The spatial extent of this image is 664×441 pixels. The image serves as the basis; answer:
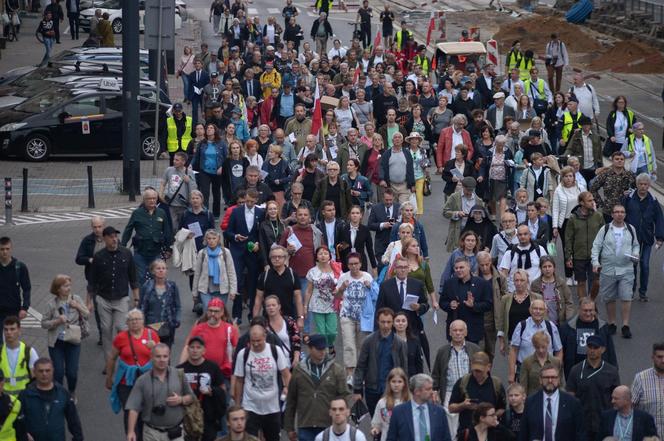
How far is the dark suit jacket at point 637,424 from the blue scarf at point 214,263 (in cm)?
534

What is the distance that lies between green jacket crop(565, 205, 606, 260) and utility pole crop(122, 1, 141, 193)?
10.2m

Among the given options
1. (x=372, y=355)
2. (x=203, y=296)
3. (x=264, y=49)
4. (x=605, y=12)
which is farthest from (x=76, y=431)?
(x=605, y=12)

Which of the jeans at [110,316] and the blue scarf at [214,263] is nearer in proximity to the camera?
the jeans at [110,316]

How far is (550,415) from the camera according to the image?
12.6 m

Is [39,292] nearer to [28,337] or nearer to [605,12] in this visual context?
[28,337]

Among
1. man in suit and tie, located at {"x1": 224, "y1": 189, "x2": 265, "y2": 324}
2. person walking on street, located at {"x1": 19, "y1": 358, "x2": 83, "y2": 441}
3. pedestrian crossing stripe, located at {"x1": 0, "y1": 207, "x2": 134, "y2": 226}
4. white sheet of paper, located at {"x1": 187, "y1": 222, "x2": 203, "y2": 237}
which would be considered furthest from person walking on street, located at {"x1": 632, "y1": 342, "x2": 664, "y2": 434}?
pedestrian crossing stripe, located at {"x1": 0, "y1": 207, "x2": 134, "y2": 226}

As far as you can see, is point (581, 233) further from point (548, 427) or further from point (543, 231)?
point (548, 427)

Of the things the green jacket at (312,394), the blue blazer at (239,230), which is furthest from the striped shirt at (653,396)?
the blue blazer at (239,230)

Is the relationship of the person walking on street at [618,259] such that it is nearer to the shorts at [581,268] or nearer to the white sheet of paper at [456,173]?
the shorts at [581,268]

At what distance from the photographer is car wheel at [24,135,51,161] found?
2989 cm

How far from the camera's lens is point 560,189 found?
1959 centimetres

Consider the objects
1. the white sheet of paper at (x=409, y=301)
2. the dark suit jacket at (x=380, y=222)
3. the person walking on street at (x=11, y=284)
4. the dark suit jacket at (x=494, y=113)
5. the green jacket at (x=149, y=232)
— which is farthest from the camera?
the dark suit jacket at (x=494, y=113)

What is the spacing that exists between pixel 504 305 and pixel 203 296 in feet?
11.6

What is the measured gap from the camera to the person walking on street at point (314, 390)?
503 inches
